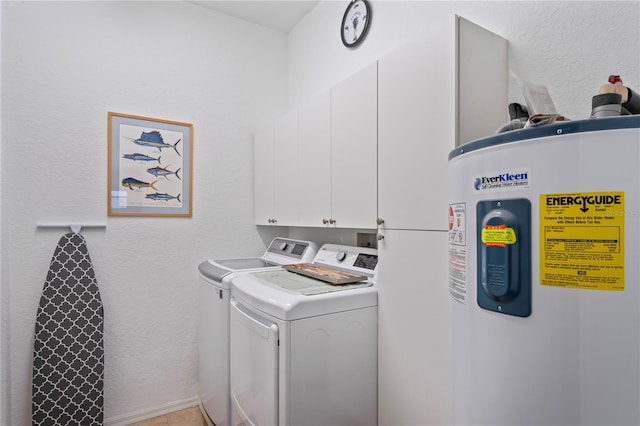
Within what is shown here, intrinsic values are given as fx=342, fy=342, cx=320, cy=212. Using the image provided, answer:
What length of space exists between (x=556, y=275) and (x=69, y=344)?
98.9 inches

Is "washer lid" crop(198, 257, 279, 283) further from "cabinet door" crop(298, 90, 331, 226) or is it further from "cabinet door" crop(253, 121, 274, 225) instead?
"cabinet door" crop(298, 90, 331, 226)

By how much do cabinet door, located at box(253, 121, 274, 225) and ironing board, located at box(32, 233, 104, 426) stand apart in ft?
3.86

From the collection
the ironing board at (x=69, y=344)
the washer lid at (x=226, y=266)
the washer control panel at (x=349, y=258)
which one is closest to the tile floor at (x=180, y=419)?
the ironing board at (x=69, y=344)

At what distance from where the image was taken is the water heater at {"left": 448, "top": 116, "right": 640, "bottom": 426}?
1.96 feet

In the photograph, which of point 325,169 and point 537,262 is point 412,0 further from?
point 537,262

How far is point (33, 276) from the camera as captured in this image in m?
2.05

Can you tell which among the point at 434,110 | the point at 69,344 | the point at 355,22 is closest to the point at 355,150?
the point at 434,110

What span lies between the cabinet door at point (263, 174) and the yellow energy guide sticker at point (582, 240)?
207 centimetres

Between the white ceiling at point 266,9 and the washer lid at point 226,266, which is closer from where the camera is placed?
the washer lid at point 226,266

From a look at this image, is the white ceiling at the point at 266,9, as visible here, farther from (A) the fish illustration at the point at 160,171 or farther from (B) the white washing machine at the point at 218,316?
(B) the white washing machine at the point at 218,316

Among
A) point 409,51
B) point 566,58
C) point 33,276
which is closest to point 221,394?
point 33,276

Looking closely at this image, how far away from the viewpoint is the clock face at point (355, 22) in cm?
212

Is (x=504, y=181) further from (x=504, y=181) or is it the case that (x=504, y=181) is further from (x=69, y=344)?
Result: (x=69, y=344)

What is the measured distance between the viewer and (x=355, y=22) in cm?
221
